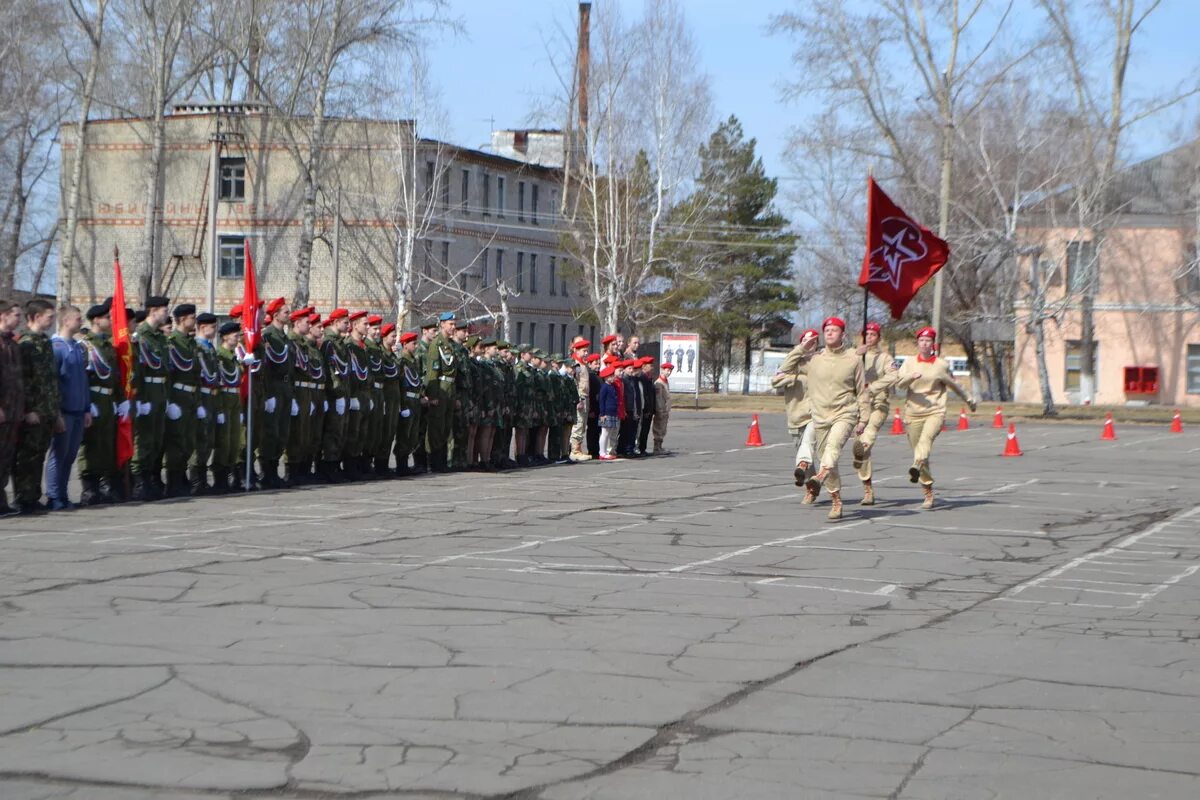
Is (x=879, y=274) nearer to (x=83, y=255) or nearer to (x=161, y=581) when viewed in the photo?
(x=161, y=581)

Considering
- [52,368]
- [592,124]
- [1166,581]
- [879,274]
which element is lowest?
[1166,581]

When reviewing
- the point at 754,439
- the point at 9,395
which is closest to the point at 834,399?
the point at 9,395

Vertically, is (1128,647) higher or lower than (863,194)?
lower

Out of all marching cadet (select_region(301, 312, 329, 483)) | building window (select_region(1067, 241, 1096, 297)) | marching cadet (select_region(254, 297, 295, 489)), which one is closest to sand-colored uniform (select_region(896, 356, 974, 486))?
marching cadet (select_region(301, 312, 329, 483))

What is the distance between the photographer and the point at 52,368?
14.9 metres

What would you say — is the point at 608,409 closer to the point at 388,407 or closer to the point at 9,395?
the point at 388,407

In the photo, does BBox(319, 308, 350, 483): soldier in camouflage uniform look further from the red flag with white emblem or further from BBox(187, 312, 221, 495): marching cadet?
the red flag with white emblem

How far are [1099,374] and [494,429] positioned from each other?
51455 millimetres

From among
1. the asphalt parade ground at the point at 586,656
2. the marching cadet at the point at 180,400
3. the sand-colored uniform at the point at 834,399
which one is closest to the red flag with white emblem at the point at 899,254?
the sand-colored uniform at the point at 834,399

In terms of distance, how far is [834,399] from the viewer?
51.9ft

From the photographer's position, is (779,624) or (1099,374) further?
(1099,374)

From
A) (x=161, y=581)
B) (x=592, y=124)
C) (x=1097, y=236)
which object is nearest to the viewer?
(x=161, y=581)

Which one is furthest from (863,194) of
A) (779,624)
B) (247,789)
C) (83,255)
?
(247,789)

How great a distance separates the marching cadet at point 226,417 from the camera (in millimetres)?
17094
